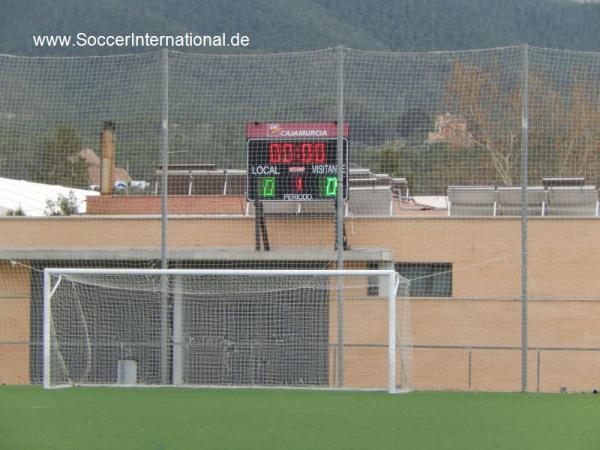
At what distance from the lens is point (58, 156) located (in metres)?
17.1

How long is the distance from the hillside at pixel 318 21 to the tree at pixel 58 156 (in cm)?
2922

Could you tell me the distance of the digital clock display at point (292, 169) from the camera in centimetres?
1574

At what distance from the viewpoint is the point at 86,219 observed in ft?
58.4

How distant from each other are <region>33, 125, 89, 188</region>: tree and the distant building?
499 cm

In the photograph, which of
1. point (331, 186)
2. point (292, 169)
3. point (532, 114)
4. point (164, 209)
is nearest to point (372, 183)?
point (331, 186)

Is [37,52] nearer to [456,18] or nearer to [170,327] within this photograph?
[456,18]

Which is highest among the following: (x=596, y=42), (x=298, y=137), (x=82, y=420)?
(x=596, y=42)

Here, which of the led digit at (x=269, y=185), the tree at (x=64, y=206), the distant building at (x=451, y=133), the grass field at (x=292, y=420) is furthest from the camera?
the tree at (x=64, y=206)

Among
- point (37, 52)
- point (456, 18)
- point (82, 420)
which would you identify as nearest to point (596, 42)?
point (456, 18)

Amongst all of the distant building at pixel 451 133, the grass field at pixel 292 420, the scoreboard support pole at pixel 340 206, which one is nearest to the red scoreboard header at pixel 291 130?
the scoreboard support pole at pixel 340 206

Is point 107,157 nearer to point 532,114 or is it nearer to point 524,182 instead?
point 532,114

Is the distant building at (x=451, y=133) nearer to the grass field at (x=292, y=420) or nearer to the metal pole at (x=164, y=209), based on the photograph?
the metal pole at (x=164, y=209)

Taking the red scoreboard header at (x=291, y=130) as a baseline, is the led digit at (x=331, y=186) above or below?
below

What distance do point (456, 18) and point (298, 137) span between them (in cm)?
3935
